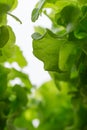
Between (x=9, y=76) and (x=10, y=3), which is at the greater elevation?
(x=10, y=3)

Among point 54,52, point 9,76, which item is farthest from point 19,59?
point 54,52

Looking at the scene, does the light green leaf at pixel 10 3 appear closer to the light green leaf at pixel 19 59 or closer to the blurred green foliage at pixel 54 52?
the blurred green foliage at pixel 54 52

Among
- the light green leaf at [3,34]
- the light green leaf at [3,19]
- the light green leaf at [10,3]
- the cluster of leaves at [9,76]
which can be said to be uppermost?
the light green leaf at [10,3]

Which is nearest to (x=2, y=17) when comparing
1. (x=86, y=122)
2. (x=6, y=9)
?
(x=6, y=9)

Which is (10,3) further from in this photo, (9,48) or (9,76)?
(9,76)

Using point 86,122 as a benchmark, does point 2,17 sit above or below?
above

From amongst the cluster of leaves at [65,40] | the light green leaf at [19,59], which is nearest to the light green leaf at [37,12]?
the cluster of leaves at [65,40]

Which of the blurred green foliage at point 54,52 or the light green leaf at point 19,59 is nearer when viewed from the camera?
the blurred green foliage at point 54,52

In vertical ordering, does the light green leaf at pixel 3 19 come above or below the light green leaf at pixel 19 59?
above

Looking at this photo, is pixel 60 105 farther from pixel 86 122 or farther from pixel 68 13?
pixel 68 13

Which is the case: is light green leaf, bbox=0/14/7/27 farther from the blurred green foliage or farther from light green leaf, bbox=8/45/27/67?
light green leaf, bbox=8/45/27/67

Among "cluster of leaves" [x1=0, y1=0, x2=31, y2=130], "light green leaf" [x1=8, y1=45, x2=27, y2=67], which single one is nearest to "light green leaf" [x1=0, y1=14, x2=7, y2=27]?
"cluster of leaves" [x1=0, y1=0, x2=31, y2=130]
